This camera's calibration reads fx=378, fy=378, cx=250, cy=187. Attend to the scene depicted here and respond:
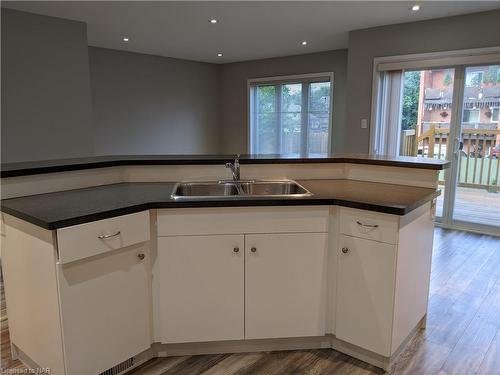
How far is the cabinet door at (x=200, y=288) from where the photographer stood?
6.34 feet

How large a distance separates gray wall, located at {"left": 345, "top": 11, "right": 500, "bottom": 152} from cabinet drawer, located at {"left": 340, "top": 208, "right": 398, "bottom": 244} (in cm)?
319

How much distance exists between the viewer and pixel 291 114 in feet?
22.8

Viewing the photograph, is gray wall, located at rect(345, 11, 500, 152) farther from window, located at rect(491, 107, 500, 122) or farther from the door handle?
the door handle

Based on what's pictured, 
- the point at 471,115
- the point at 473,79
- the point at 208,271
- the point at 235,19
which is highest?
the point at 235,19

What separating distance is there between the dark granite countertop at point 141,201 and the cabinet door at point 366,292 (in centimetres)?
21

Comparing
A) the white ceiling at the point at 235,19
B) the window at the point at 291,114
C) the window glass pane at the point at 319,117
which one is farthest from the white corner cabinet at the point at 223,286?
the window glass pane at the point at 319,117

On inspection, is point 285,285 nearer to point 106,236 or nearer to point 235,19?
point 106,236

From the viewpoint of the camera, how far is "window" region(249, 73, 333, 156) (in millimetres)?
6488

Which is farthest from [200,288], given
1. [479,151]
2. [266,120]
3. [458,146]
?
[266,120]

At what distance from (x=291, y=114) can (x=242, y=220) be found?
5.31 metres

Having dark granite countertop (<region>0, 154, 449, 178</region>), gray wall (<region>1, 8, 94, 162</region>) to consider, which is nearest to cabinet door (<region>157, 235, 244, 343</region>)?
dark granite countertop (<region>0, 154, 449, 178</region>)

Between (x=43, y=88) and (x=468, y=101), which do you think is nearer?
(x=43, y=88)

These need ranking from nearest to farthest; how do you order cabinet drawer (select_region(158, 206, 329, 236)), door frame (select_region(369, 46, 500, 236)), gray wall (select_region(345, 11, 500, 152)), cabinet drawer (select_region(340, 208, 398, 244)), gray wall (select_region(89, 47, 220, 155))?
cabinet drawer (select_region(340, 208, 398, 244)), cabinet drawer (select_region(158, 206, 329, 236)), gray wall (select_region(345, 11, 500, 152)), door frame (select_region(369, 46, 500, 236)), gray wall (select_region(89, 47, 220, 155))

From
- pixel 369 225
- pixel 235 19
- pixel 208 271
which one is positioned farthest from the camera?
pixel 235 19
